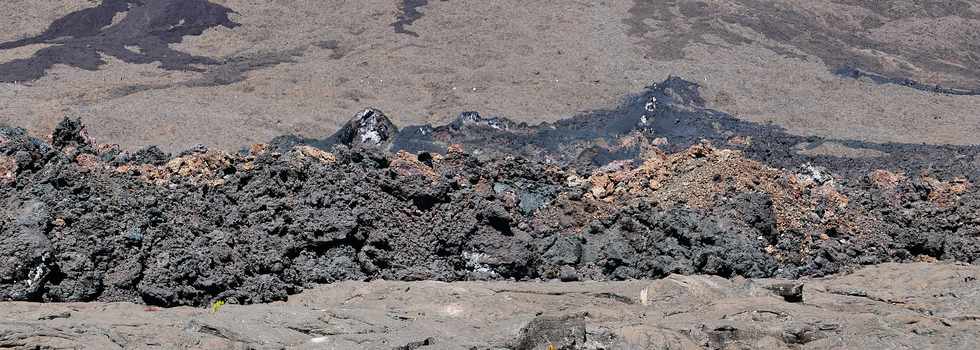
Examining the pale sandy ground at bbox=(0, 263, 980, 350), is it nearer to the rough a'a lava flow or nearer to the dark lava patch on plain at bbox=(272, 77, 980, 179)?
the rough a'a lava flow

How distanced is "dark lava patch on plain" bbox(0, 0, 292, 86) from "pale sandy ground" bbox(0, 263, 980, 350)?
15582 mm

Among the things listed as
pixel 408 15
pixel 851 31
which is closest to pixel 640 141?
pixel 408 15

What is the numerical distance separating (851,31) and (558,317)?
2675cm

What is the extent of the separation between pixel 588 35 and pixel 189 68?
1170 centimetres

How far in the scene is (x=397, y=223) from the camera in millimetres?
9688

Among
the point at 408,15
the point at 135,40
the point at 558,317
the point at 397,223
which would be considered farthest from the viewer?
the point at 408,15

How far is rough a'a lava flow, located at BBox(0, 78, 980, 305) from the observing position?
8016mm

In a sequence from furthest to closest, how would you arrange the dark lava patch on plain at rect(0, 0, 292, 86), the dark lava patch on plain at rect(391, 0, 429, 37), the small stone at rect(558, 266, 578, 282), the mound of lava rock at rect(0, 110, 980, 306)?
1. the dark lava patch on plain at rect(391, 0, 429, 37)
2. the dark lava patch on plain at rect(0, 0, 292, 86)
3. the small stone at rect(558, 266, 578, 282)
4. the mound of lava rock at rect(0, 110, 980, 306)

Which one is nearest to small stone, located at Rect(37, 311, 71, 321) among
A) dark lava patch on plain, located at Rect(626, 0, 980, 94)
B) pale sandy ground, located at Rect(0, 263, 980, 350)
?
pale sandy ground, located at Rect(0, 263, 980, 350)

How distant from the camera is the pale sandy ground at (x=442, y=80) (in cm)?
1898

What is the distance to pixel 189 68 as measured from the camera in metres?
23.3

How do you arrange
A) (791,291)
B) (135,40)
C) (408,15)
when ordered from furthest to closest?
(408,15) → (135,40) → (791,291)

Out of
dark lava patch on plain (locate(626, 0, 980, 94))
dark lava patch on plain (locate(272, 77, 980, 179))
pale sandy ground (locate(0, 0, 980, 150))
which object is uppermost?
dark lava patch on plain (locate(272, 77, 980, 179))

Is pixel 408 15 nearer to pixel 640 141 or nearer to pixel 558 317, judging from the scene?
pixel 640 141
